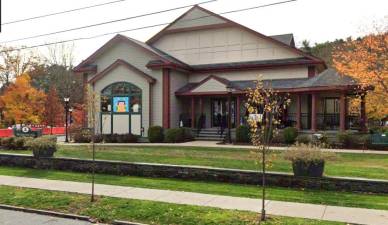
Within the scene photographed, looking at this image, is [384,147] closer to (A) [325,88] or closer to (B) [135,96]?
(A) [325,88]

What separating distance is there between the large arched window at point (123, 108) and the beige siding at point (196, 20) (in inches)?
256

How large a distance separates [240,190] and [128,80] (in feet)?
68.5

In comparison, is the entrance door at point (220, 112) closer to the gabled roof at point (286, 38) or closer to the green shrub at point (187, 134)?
the green shrub at point (187, 134)

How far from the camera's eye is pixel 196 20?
3247 centimetres

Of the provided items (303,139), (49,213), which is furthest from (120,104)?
(49,213)

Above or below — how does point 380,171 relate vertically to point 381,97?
below

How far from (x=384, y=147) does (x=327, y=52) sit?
3239 centimetres

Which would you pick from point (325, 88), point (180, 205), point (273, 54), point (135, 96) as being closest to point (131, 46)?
point (135, 96)

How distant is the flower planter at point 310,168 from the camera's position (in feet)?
36.5

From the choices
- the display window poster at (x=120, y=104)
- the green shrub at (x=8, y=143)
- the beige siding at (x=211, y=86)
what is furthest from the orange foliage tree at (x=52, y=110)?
the green shrub at (x=8, y=143)

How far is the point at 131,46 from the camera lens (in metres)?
31.3

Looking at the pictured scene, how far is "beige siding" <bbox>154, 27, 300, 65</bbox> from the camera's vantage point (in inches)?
1196

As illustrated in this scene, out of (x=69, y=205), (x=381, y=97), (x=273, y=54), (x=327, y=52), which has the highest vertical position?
(x=327, y=52)

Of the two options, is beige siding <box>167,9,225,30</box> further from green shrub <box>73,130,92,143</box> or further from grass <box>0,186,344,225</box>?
grass <box>0,186,344,225</box>
